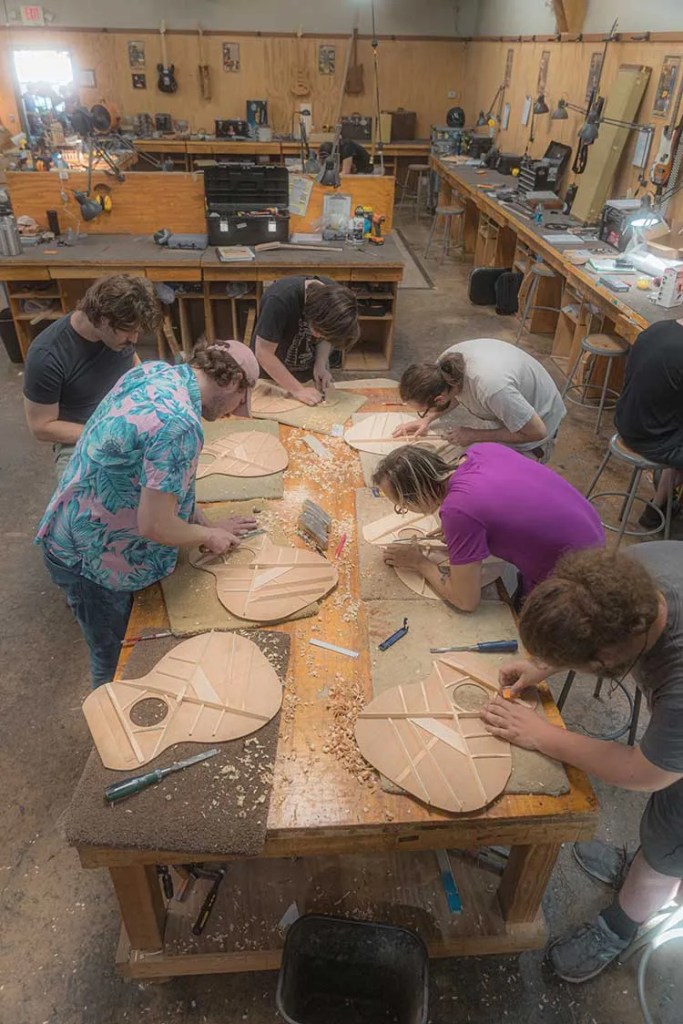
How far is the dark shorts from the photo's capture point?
160 centimetres

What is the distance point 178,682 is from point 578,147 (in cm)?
695

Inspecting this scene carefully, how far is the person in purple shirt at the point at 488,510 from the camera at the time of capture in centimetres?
184

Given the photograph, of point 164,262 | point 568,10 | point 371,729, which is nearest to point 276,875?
point 371,729

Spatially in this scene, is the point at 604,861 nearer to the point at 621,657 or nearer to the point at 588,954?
the point at 588,954

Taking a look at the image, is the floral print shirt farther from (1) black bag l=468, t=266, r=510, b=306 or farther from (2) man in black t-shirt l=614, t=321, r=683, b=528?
(1) black bag l=468, t=266, r=510, b=306

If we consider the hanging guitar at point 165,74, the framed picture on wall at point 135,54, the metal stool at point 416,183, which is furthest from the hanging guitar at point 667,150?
the framed picture on wall at point 135,54

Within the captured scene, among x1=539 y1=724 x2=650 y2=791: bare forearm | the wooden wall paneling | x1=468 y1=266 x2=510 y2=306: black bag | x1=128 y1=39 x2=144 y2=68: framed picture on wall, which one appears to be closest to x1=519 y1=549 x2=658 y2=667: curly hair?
x1=539 y1=724 x2=650 y2=791: bare forearm

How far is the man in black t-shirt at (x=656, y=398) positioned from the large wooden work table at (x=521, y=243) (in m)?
0.82

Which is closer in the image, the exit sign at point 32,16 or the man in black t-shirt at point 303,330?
the man in black t-shirt at point 303,330

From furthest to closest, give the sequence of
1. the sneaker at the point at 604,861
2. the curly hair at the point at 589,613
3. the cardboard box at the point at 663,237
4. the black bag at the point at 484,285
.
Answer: the black bag at the point at 484,285 < the cardboard box at the point at 663,237 < the sneaker at the point at 604,861 < the curly hair at the point at 589,613

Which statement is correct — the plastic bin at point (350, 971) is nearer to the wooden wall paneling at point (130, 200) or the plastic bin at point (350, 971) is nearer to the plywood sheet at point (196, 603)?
the plywood sheet at point (196, 603)

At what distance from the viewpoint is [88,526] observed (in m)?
1.88

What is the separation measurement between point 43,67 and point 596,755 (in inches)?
505

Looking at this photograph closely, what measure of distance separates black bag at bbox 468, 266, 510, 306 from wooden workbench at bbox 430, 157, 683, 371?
9.1 inches
